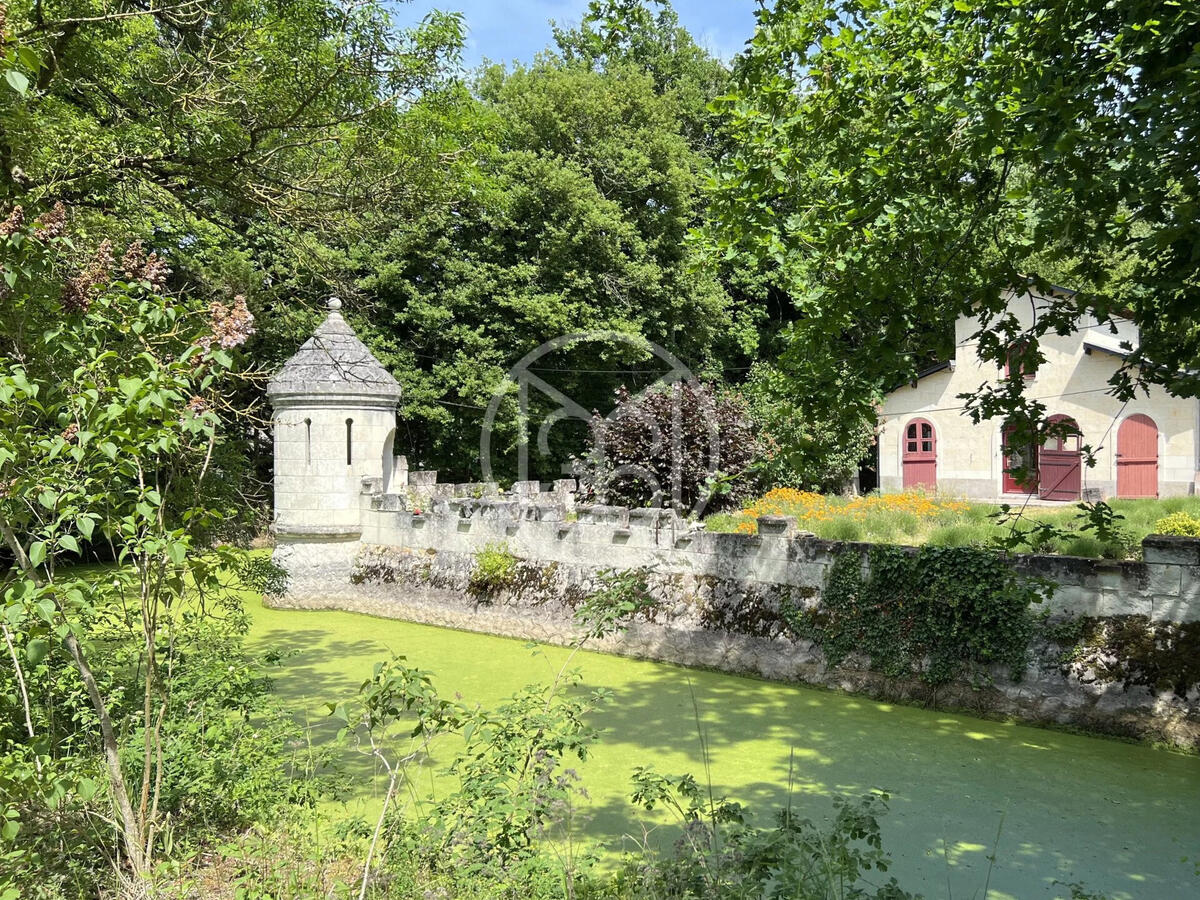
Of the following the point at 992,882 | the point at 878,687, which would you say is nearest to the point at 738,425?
the point at 878,687

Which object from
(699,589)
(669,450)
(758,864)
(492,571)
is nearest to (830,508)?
(669,450)

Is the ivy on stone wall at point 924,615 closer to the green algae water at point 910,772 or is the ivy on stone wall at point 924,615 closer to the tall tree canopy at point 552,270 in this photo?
the green algae water at point 910,772

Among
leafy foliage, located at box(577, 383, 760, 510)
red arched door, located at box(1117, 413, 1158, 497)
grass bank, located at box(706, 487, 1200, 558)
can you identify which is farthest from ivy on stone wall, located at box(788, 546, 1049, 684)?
red arched door, located at box(1117, 413, 1158, 497)

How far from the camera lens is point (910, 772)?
5.48m

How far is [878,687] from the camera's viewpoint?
726 centimetres

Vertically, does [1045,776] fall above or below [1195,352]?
below

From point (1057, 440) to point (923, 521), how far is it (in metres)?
6.92

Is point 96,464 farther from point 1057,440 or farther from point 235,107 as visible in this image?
point 1057,440

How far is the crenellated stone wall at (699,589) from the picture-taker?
20.7 feet

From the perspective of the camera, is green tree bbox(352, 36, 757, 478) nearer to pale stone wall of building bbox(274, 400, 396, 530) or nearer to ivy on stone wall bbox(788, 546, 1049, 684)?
pale stone wall of building bbox(274, 400, 396, 530)

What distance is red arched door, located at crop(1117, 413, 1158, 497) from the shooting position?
1625cm

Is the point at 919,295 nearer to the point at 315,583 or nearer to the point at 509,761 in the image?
the point at 509,761

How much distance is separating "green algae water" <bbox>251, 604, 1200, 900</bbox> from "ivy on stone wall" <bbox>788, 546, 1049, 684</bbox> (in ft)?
1.44

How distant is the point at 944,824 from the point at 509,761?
2619mm
